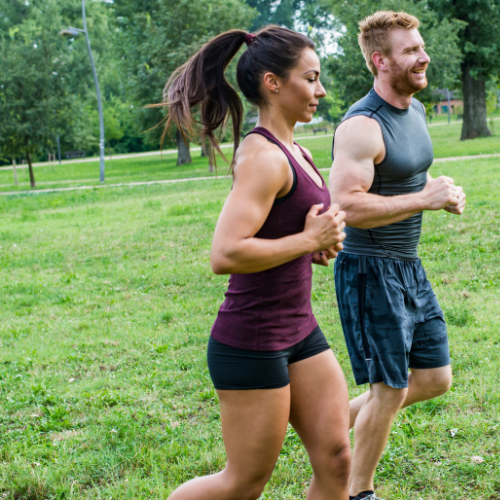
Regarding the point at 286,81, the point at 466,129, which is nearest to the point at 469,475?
the point at 286,81

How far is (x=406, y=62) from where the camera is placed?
3.02 metres

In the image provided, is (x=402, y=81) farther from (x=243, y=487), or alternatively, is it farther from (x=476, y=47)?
(x=476, y=47)

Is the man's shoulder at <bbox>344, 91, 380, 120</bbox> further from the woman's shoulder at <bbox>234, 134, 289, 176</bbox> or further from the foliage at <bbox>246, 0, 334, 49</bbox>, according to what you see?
the foliage at <bbox>246, 0, 334, 49</bbox>

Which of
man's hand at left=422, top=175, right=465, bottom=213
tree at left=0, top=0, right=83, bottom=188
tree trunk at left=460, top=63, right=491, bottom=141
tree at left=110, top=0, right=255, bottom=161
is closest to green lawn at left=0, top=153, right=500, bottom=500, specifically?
man's hand at left=422, top=175, right=465, bottom=213

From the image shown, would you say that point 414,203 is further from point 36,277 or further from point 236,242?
point 36,277

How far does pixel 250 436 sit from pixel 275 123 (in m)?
1.15

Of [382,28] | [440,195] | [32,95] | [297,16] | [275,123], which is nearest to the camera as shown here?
[275,123]

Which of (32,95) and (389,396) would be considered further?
(32,95)

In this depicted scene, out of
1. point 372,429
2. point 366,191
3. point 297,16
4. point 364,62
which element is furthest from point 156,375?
point 297,16

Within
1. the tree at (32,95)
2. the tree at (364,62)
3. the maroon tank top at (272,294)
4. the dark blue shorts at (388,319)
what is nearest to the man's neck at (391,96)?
the dark blue shorts at (388,319)

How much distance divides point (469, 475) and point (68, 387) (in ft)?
9.69

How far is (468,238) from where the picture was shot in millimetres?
8508

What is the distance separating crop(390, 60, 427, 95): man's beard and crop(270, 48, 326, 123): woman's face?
0.83 meters

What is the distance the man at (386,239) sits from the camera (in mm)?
2850
